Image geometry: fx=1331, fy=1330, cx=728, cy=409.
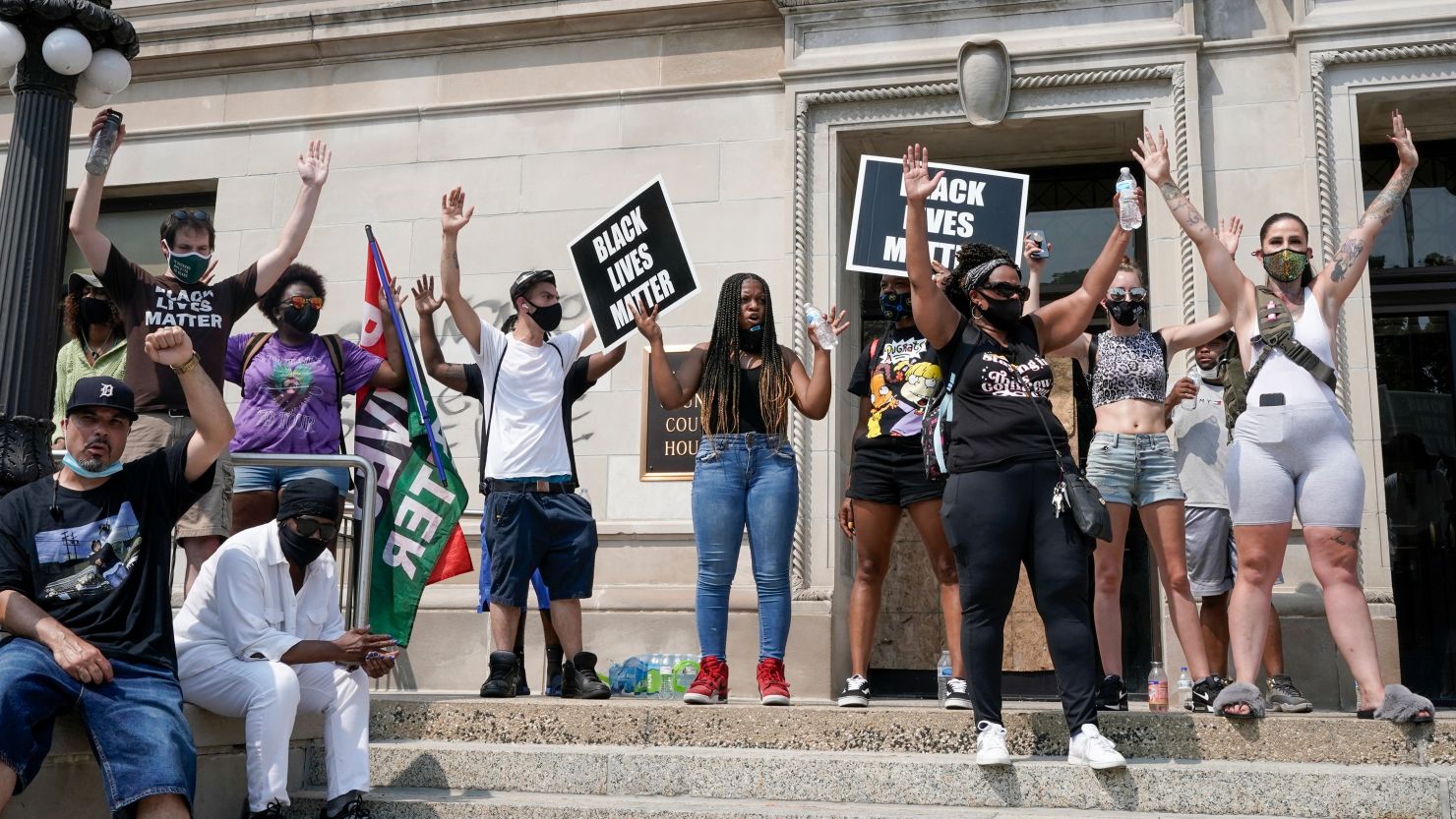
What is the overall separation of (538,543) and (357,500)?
1056 mm

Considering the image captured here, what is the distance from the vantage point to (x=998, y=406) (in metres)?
5.15

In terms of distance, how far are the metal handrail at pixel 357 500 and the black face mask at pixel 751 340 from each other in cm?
194

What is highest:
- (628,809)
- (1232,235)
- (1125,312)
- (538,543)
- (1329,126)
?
(1329,126)

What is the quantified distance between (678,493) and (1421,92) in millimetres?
5621

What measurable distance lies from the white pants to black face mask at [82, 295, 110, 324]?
3.20 meters

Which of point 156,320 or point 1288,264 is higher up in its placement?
point 1288,264

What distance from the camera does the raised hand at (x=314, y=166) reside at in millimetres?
6832

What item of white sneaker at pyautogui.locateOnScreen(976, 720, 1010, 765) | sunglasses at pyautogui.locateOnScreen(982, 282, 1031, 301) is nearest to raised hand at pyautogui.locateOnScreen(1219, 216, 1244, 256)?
sunglasses at pyautogui.locateOnScreen(982, 282, 1031, 301)

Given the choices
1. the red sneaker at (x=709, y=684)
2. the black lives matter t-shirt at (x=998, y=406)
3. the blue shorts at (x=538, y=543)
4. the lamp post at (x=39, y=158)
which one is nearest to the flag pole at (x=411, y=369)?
the blue shorts at (x=538, y=543)

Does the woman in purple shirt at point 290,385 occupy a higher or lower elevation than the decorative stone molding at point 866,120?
lower

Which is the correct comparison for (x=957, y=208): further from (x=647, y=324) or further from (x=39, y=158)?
(x=39, y=158)

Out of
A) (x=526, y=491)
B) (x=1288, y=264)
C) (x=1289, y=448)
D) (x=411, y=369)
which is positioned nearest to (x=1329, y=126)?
(x=1288, y=264)

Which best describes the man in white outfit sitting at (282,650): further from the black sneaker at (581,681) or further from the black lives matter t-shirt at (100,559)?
the black sneaker at (581,681)

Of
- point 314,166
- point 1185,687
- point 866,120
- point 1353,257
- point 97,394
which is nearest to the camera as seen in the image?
point 97,394
